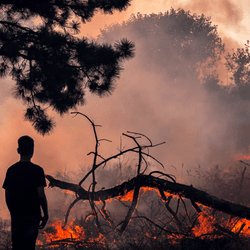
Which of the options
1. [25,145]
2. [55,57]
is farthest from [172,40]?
[25,145]

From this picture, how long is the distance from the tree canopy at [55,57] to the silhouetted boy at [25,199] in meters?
2.49

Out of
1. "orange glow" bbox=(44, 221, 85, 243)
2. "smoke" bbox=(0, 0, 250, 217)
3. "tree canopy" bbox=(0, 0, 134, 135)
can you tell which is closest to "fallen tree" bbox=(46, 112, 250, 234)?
"orange glow" bbox=(44, 221, 85, 243)

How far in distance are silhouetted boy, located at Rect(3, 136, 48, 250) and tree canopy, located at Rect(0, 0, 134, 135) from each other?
2.49 metres

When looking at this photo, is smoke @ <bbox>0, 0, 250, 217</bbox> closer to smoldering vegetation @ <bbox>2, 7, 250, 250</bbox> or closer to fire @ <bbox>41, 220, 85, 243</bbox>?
smoldering vegetation @ <bbox>2, 7, 250, 250</bbox>

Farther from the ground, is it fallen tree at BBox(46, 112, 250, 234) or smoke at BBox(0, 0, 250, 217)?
smoke at BBox(0, 0, 250, 217)

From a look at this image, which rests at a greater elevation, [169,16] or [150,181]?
[169,16]

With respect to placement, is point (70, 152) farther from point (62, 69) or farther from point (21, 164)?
point (21, 164)

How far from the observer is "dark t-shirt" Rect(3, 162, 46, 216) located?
7.73 ft

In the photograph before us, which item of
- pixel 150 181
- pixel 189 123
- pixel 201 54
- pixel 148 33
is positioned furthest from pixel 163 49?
pixel 150 181

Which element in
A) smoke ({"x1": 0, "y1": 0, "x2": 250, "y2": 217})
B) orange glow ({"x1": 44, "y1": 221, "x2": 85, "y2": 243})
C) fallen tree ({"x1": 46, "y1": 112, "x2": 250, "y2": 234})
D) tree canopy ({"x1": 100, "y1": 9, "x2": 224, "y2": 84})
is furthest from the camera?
tree canopy ({"x1": 100, "y1": 9, "x2": 224, "y2": 84})

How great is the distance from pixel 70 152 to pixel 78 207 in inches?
430

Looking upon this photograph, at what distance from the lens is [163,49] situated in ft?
86.7

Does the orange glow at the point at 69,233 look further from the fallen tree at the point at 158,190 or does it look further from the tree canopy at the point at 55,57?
the tree canopy at the point at 55,57

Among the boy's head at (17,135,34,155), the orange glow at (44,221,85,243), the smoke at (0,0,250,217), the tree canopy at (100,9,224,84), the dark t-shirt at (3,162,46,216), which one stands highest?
the tree canopy at (100,9,224,84)
